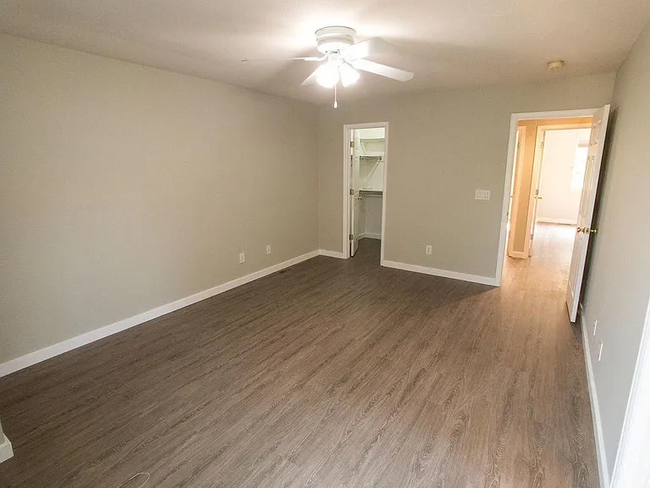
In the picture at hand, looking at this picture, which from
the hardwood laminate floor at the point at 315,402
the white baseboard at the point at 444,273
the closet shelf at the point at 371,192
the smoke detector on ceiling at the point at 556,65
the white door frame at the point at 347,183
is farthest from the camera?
the closet shelf at the point at 371,192

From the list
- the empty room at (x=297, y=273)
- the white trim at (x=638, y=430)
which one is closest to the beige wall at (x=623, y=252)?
the empty room at (x=297, y=273)

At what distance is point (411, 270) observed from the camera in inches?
193

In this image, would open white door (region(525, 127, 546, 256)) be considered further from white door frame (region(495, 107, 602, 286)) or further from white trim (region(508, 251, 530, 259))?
white door frame (region(495, 107, 602, 286))

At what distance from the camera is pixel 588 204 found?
10.4ft

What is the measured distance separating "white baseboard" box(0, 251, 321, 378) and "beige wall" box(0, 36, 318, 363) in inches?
2.1

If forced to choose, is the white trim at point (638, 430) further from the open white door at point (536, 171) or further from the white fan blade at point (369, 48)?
the open white door at point (536, 171)

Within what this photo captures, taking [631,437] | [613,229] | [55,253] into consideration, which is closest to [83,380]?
[55,253]

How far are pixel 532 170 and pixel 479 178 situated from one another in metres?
1.69

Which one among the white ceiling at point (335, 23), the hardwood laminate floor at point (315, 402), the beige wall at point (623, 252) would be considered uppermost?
the white ceiling at point (335, 23)

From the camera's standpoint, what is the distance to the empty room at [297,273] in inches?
71.5

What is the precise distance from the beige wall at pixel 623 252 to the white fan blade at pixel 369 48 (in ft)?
4.79

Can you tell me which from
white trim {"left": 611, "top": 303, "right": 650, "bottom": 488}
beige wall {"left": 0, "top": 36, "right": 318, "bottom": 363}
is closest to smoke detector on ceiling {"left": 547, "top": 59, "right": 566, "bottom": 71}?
white trim {"left": 611, "top": 303, "right": 650, "bottom": 488}

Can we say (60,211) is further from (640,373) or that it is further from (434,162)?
(434,162)

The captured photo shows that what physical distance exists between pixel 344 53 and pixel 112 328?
293 cm
